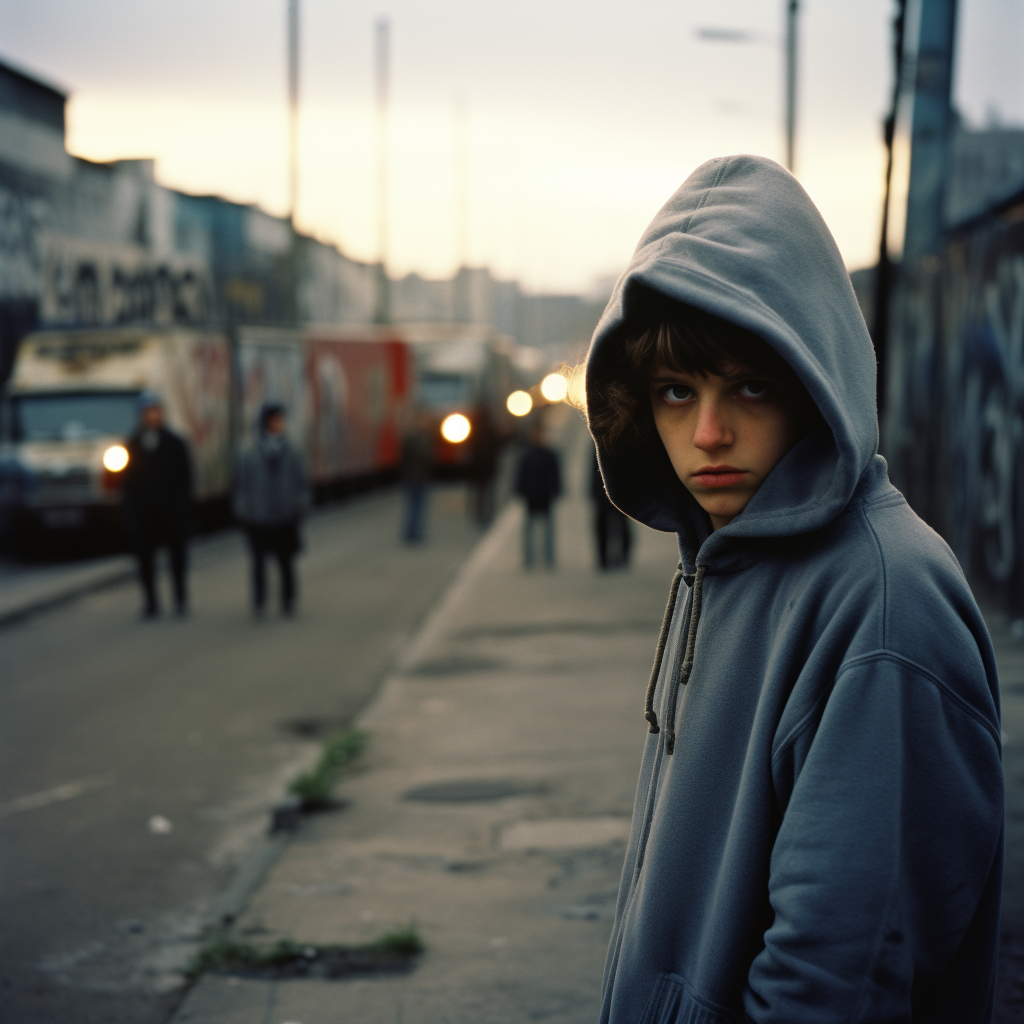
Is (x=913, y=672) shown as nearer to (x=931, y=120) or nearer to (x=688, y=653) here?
(x=688, y=653)

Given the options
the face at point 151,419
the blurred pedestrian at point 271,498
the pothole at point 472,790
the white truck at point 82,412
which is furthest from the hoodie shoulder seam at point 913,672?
the white truck at point 82,412

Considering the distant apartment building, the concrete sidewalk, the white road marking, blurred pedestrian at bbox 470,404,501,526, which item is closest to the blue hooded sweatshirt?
the concrete sidewalk

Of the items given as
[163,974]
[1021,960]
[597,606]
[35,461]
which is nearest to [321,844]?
[163,974]

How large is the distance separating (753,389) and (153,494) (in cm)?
1190

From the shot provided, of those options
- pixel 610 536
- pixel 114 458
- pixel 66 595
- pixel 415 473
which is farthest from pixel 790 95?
pixel 66 595

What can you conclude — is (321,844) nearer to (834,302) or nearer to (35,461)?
(834,302)

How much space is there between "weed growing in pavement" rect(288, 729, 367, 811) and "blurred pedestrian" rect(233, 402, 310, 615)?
5.61 meters

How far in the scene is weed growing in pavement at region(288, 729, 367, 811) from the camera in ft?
20.4

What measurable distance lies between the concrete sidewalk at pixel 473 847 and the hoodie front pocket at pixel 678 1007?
2.26m

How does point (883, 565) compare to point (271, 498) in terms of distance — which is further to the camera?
point (271, 498)

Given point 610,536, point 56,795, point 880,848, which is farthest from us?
point 610,536

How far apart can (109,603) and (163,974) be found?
400 inches

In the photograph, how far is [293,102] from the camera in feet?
98.0

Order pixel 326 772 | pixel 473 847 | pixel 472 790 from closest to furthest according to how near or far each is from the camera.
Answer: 1. pixel 473 847
2. pixel 472 790
3. pixel 326 772
